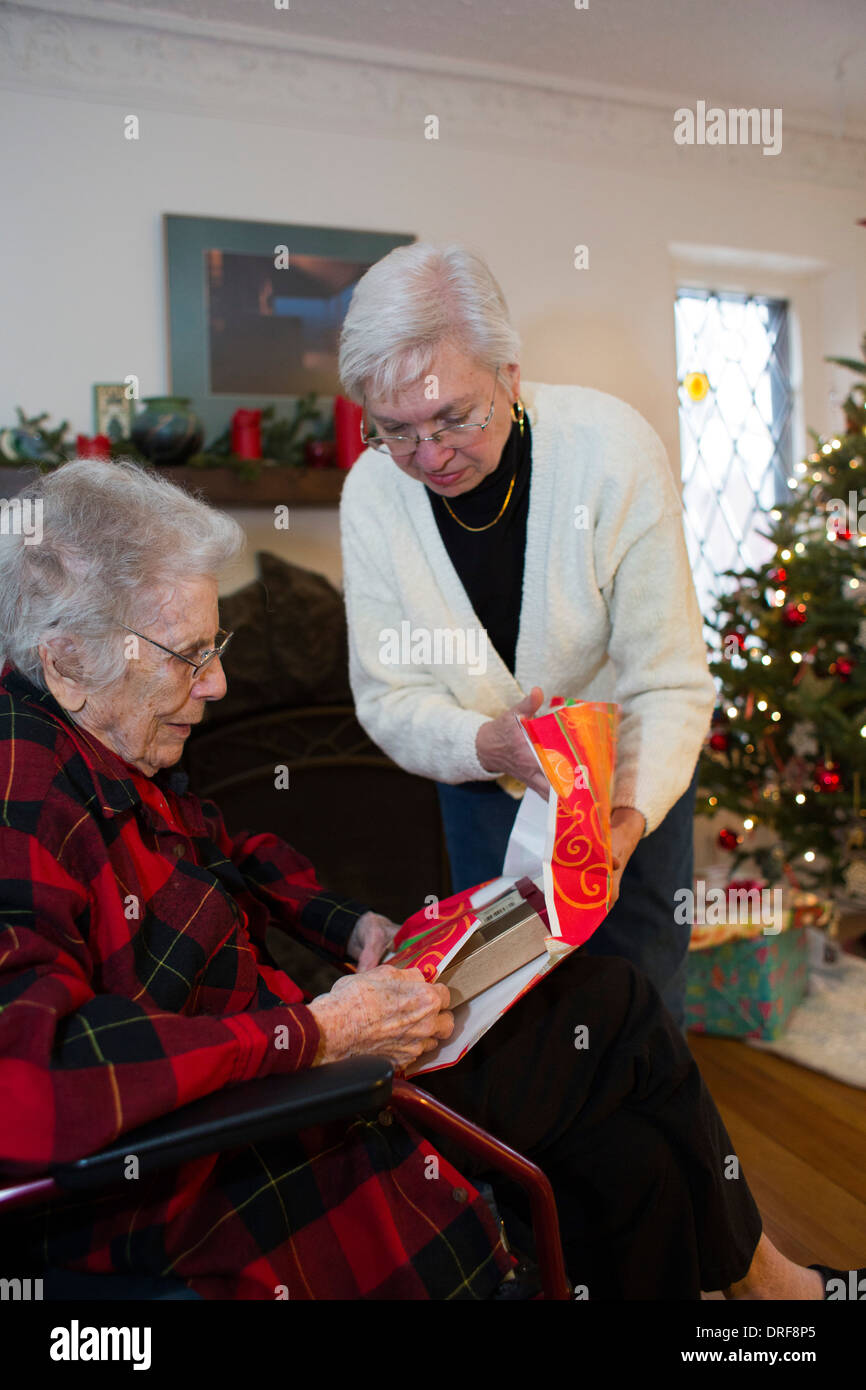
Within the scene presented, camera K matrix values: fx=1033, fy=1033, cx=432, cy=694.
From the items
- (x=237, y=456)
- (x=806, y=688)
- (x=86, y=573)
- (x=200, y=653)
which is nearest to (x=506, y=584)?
(x=200, y=653)

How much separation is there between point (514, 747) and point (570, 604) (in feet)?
1.00

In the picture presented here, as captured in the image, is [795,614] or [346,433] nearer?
[346,433]

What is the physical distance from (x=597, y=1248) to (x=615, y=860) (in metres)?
0.47

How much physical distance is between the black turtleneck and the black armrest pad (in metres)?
0.82

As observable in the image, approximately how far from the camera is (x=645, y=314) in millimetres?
3562

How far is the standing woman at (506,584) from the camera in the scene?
1.42 m

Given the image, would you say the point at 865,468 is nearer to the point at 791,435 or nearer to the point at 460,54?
the point at 791,435

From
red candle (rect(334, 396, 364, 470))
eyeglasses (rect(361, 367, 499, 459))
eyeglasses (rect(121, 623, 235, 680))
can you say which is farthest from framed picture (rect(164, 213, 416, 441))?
eyeglasses (rect(121, 623, 235, 680))

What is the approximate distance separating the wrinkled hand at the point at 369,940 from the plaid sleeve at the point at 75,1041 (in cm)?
36

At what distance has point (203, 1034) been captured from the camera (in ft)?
3.22

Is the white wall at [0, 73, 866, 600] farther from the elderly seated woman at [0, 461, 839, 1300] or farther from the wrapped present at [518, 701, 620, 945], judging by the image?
the wrapped present at [518, 701, 620, 945]

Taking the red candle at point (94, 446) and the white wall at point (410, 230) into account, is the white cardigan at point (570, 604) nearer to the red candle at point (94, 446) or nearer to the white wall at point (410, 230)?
the red candle at point (94, 446)

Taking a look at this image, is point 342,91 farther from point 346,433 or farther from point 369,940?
point 369,940

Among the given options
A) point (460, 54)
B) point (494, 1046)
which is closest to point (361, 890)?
point (494, 1046)
